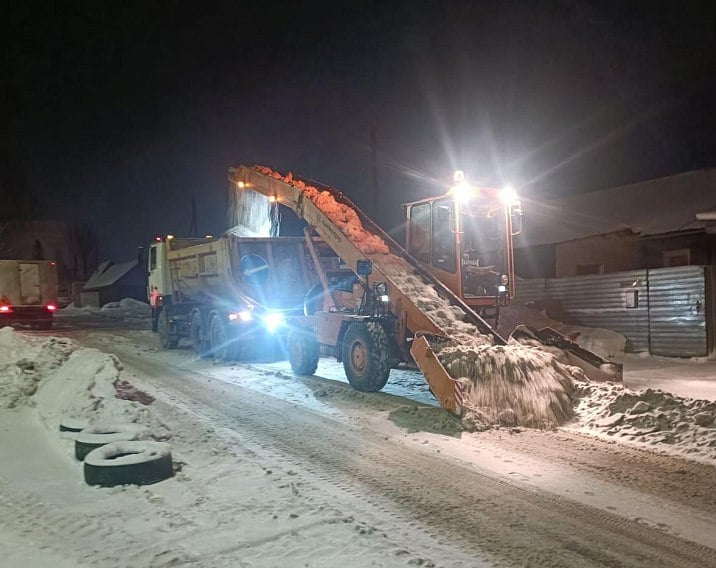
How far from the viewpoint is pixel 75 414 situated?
848 centimetres

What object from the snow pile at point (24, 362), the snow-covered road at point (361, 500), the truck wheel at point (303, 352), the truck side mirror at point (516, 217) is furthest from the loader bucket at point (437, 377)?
the snow pile at point (24, 362)

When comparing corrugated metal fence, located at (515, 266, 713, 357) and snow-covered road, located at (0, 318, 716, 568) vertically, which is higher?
corrugated metal fence, located at (515, 266, 713, 357)

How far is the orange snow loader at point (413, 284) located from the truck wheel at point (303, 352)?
26 millimetres

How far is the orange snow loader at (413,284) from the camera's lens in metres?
9.95

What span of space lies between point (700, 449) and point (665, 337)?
9.43 m

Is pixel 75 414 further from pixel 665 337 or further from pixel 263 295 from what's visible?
pixel 665 337

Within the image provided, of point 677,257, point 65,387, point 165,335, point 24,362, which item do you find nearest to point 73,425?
point 65,387

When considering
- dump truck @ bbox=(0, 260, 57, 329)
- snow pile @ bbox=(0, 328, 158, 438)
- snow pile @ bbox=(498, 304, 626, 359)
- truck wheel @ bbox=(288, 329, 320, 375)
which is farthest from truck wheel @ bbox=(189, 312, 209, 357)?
dump truck @ bbox=(0, 260, 57, 329)

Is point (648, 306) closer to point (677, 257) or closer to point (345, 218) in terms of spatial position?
point (677, 257)

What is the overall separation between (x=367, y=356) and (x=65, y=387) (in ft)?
15.7

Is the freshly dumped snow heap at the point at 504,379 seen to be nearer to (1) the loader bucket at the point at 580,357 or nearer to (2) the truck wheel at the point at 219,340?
(1) the loader bucket at the point at 580,357

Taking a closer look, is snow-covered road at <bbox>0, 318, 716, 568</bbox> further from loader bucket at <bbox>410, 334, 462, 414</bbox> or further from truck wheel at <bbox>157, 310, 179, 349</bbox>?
truck wheel at <bbox>157, 310, 179, 349</bbox>

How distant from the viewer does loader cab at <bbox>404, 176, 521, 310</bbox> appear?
10914 millimetres

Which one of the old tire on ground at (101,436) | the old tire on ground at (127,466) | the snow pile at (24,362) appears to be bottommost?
the old tire on ground at (127,466)
